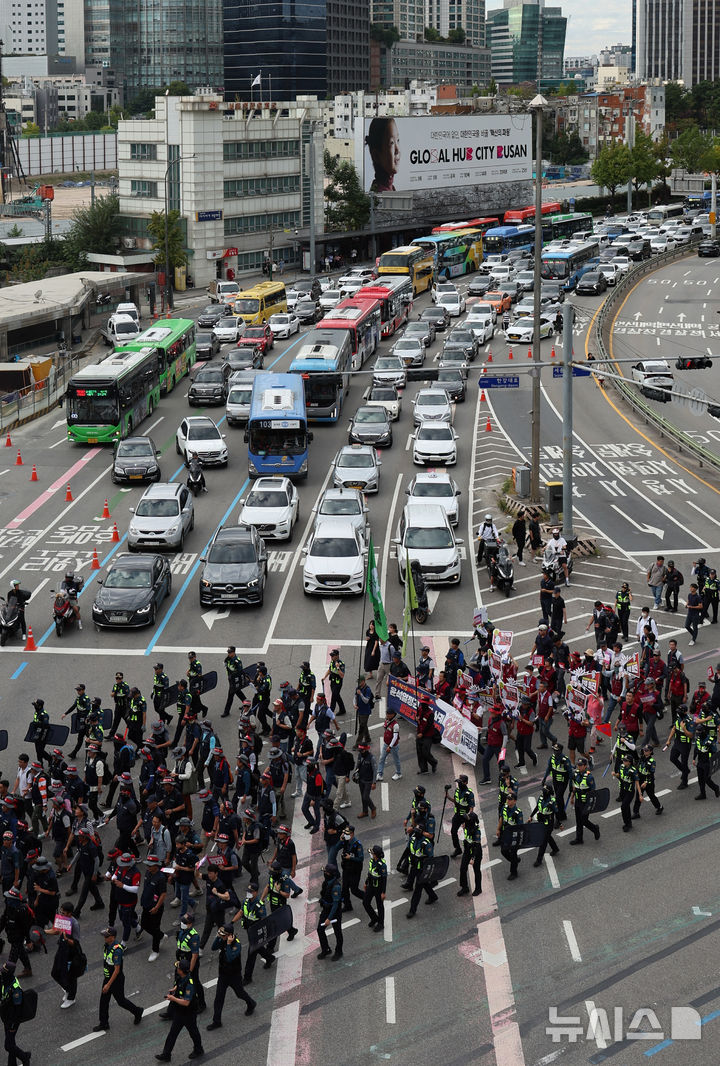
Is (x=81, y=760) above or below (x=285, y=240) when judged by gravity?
below

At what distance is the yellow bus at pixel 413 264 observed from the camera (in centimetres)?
8081

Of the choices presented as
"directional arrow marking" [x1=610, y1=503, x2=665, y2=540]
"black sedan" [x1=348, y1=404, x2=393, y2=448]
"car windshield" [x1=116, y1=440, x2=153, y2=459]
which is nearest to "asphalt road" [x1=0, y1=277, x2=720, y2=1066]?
"directional arrow marking" [x1=610, y1=503, x2=665, y2=540]

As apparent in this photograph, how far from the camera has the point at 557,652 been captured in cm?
2509

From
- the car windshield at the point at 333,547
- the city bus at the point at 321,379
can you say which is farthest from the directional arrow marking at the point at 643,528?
the city bus at the point at 321,379

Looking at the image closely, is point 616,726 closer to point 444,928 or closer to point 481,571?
point 444,928

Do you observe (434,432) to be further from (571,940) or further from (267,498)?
(571,940)

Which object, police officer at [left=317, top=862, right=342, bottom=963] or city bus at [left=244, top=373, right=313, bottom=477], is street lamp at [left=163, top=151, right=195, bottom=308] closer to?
city bus at [left=244, top=373, right=313, bottom=477]

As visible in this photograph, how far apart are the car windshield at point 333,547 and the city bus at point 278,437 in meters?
9.38

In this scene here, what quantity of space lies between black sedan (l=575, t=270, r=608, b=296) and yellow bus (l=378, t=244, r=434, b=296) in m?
9.66

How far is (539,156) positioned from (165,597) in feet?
48.1

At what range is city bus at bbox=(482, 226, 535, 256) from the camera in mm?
99062

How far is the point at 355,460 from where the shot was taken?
40.6 metres

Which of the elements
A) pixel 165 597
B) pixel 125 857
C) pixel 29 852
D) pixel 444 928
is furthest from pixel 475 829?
pixel 165 597

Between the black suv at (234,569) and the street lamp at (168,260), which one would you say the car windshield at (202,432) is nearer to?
the black suv at (234,569)
